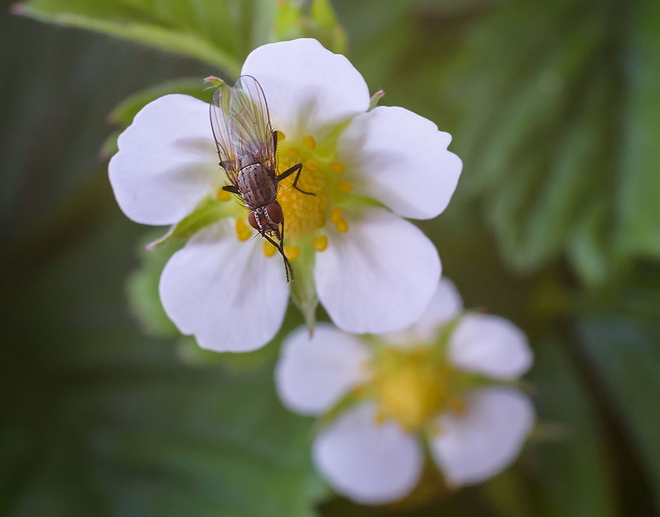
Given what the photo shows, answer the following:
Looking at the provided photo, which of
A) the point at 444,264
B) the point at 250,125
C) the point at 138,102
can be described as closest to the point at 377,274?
the point at 250,125

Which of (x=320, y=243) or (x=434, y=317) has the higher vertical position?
(x=320, y=243)

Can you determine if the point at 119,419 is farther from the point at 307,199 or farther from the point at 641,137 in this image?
the point at 641,137

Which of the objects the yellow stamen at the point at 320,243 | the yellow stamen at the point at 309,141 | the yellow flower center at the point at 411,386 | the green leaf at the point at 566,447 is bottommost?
the green leaf at the point at 566,447

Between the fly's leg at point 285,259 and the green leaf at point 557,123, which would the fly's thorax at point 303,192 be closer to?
the fly's leg at point 285,259

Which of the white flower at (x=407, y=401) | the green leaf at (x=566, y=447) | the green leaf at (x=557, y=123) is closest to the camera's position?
the white flower at (x=407, y=401)

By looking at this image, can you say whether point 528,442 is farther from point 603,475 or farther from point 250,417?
point 250,417

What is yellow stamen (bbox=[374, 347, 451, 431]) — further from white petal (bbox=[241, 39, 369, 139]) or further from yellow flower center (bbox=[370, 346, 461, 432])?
white petal (bbox=[241, 39, 369, 139])

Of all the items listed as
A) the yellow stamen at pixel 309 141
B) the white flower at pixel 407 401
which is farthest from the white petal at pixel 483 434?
the yellow stamen at pixel 309 141
